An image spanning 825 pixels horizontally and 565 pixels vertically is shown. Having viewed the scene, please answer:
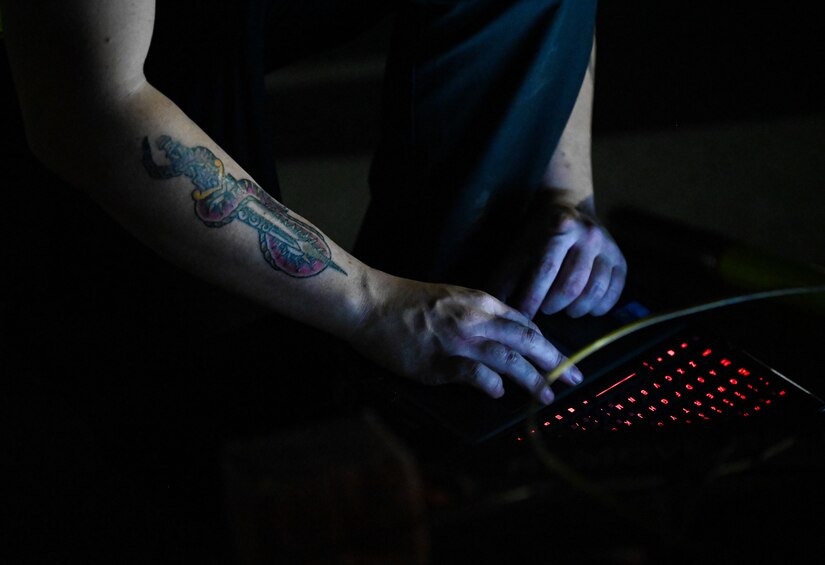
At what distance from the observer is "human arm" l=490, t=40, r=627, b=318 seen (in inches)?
34.0

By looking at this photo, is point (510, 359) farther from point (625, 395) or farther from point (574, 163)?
point (574, 163)

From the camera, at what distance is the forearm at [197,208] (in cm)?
71

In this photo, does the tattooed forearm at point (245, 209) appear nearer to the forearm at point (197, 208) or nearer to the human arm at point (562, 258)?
the forearm at point (197, 208)

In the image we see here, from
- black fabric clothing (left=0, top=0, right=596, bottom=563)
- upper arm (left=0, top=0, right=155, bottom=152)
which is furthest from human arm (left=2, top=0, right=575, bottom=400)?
black fabric clothing (left=0, top=0, right=596, bottom=563)

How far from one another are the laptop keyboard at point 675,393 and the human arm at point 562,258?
0.39 ft

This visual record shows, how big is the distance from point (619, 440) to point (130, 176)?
48 cm

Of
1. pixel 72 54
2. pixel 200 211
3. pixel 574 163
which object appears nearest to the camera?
pixel 72 54

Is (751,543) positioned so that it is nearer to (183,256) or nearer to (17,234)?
(183,256)

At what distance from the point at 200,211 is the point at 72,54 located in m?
0.18

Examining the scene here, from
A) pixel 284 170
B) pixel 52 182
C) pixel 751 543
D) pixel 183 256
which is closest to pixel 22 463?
pixel 52 182

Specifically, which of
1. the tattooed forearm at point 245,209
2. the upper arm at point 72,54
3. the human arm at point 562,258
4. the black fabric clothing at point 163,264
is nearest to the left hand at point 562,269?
the human arm at point 562,258

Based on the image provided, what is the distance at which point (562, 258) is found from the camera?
897mm

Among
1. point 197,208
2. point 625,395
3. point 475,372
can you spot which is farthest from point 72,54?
point 625,395

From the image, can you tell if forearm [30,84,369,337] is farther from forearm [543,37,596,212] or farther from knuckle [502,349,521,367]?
forearm [543,37,596,212]
